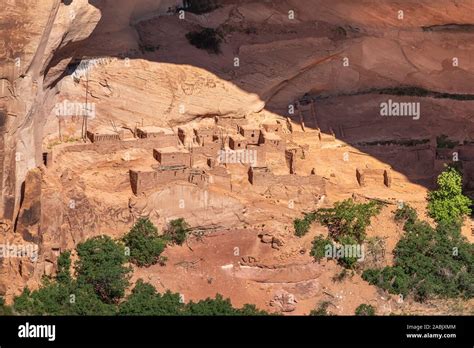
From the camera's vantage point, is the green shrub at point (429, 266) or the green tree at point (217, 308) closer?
the green tree at point (217, 308)

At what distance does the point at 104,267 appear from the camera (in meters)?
32.8

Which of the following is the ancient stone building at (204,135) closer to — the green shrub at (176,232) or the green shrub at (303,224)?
the green shrub at (176,232)

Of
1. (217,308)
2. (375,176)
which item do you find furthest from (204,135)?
(217,308)

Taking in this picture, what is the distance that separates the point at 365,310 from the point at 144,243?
642 cm

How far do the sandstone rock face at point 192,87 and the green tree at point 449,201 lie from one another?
54.1 inches

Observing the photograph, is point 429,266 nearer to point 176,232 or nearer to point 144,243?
point 176,232

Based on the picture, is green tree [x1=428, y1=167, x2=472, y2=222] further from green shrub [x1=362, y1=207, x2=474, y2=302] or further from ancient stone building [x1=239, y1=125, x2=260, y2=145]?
ancient stone building [x1=239, y1=125, x2=260, y2=145]

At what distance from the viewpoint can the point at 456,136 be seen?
3969 centimetres

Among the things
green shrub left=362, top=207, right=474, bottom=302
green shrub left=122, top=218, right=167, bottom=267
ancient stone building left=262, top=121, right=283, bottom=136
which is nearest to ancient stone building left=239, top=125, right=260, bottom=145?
ancient stone building left=262, top=121, right=283, bottom=136

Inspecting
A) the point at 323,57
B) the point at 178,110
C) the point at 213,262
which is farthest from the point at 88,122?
the point at 323,57

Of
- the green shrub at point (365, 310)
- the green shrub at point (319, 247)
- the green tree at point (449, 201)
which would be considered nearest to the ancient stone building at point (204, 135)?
the green shrub at point (319, 247)

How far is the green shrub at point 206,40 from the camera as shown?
38.3 meters

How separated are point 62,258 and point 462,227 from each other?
40.4 feet

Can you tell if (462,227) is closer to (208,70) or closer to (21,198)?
(208,70)
